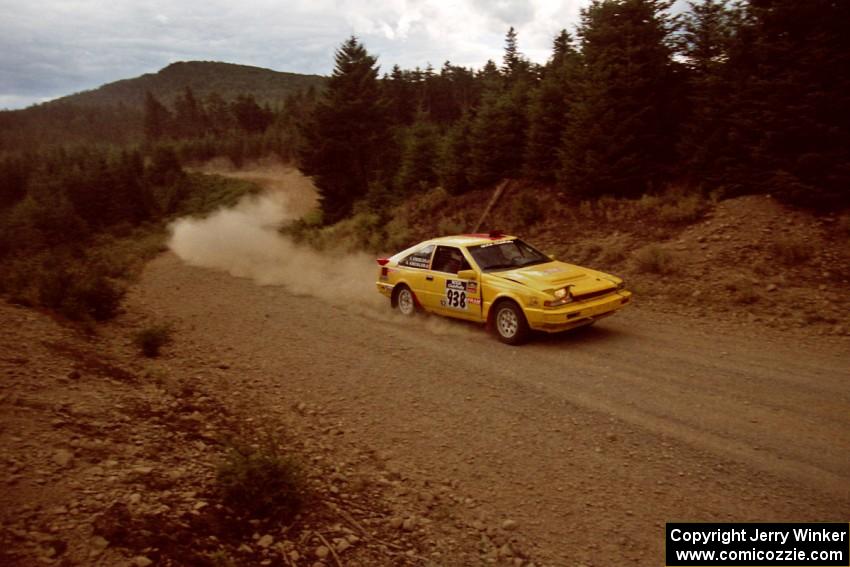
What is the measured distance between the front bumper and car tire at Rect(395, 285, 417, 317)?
305 cm

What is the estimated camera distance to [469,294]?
913 cm

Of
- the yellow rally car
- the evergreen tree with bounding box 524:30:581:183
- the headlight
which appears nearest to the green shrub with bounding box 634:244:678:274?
the yellow rally car

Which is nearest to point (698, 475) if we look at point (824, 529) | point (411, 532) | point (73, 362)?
point (824, 529)

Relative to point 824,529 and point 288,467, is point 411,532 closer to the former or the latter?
point 288,467

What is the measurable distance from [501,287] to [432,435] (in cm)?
352

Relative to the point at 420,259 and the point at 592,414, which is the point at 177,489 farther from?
the point at 420,259

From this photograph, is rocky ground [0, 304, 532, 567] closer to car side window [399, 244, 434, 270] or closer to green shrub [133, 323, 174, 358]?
green shrub [133, 323, 174, 358]

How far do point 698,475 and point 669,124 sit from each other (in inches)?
490

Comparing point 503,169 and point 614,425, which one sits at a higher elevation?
point 503,169

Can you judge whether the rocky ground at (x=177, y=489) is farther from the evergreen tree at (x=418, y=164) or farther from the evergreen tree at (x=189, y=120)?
the evergreen tree at (x=189, y=120)

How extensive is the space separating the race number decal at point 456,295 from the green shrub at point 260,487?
564 cm

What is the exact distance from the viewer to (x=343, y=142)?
31.6 metres

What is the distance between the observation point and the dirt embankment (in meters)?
3.58

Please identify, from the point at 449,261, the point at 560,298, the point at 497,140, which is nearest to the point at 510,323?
the point at 560,298
